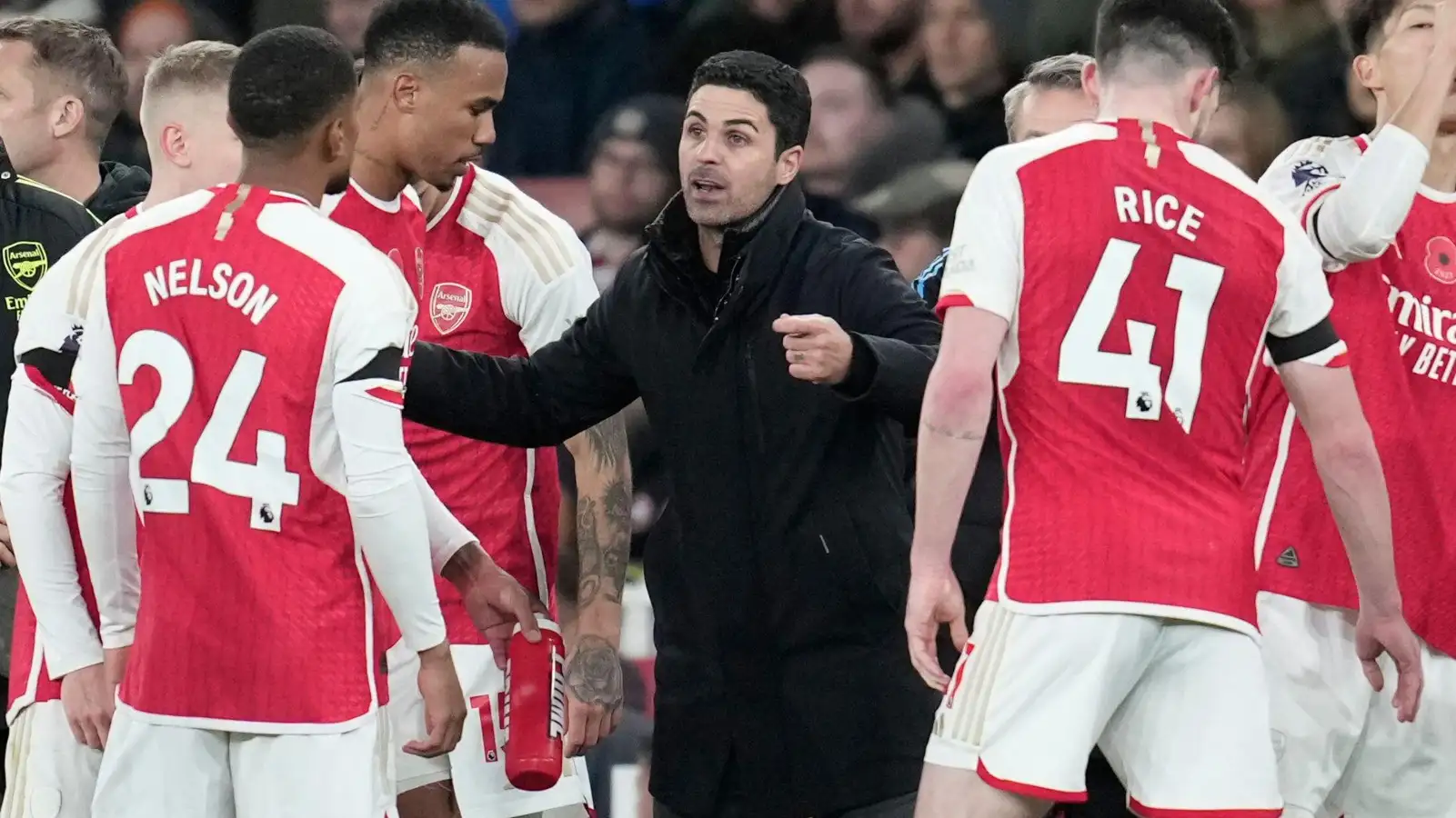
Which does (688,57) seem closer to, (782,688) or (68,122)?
(68,122)

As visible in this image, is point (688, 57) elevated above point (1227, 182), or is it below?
above

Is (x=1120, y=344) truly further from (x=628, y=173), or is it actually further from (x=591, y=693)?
(x=628, y=173)

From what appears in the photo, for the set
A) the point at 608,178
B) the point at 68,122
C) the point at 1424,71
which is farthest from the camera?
the point at 608,178

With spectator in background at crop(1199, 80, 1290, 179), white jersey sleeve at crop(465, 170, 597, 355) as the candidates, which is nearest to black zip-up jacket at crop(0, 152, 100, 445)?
white jersey sleeve at crop(465, 170, 597, 355)

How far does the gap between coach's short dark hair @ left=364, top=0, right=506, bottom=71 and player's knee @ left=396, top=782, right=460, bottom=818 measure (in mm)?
1690

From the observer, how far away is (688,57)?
7617mm

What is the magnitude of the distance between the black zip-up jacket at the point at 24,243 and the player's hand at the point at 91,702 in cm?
133

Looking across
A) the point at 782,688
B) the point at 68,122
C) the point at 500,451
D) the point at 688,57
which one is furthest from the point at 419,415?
the point at 688,57

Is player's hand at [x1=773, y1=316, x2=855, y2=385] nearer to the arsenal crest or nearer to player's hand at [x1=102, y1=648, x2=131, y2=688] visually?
the arsenal crest

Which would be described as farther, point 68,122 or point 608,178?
point 608,178

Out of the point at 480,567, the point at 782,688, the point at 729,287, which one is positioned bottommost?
the point at 782,688

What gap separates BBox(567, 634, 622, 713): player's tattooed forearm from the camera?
13.4 feet

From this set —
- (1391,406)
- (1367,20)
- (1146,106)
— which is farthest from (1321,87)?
(1146,106)

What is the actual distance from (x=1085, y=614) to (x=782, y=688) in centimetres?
90
